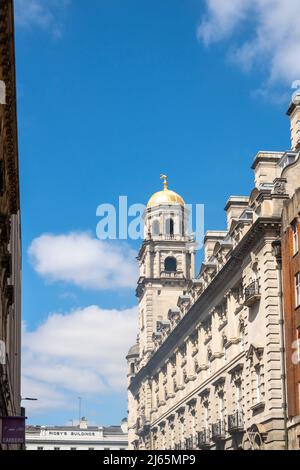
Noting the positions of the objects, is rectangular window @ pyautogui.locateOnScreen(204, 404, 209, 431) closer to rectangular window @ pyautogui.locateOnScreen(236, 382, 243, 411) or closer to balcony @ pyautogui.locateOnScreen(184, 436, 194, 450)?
balcony @ pyautogui.locateOnScreen(184, 436, 194, 450)

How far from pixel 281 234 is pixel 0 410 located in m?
22.6

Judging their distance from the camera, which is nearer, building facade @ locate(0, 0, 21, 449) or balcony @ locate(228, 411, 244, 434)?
building facade @ locate(0, 0, 21, 449)

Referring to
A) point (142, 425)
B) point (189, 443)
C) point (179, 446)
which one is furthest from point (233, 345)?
point (142, 425)

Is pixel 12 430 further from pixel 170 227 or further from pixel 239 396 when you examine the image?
pixel 170 227

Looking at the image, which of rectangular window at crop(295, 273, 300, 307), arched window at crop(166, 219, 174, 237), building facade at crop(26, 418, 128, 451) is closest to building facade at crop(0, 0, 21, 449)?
rectangular window at crop(295, 273, 300, 307)

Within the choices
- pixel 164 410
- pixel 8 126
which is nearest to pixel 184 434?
pixel 164 410

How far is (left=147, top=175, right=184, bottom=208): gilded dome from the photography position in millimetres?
A: 135750

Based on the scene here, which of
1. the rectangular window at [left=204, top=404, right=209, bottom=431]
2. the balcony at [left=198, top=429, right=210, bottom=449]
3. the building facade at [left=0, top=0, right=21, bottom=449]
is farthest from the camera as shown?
the rectangular window at [left=204, top=404, right=209, bottom=431]

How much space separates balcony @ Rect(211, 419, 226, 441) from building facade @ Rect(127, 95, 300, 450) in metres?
0.09

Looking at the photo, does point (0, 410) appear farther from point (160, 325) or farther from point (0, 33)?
point (160, 325)

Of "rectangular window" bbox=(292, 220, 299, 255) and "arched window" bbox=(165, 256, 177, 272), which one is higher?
"arched window" bbox=(165, 256, 177, 272)

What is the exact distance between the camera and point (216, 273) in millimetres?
79688

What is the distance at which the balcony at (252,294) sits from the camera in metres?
63.6

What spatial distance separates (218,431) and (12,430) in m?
35.8
